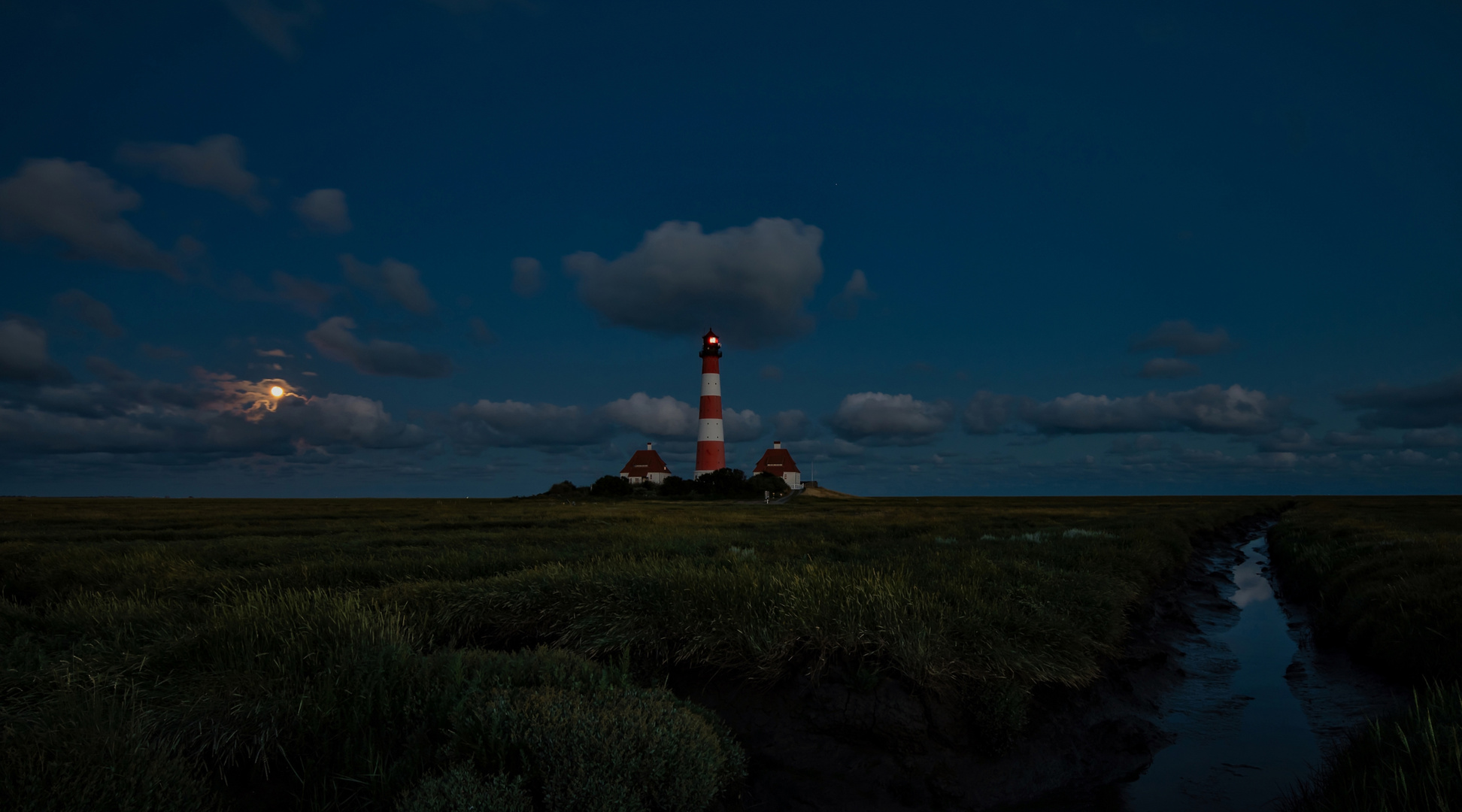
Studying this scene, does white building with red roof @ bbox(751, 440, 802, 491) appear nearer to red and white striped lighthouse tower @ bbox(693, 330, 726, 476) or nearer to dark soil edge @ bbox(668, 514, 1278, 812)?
red and white striped lighthouse tower @ bbox(693, 330, 726, 476)

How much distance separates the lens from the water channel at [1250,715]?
6.53 m

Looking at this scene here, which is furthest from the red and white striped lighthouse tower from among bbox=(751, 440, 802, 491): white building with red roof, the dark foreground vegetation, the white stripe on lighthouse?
the dark foreground vegetation

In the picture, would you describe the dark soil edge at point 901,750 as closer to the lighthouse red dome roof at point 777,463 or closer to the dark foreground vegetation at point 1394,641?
the dark foreground vegetation at point 1394,641

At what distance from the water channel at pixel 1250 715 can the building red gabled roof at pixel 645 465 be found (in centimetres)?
7663

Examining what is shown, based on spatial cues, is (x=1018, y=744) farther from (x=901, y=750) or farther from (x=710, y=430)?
(x=710, y=430)

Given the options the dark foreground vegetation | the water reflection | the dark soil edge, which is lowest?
the water reflection

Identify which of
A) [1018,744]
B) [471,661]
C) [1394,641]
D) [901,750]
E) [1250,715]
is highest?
[471,661]

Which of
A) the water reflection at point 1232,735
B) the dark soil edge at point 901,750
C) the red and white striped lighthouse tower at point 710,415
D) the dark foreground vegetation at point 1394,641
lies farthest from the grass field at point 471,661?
the red and white striped lighthouse tower at point 710,415

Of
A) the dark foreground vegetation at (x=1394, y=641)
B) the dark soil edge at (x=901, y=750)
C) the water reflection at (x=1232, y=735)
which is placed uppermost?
the dark foreground vegetation at (x=1394, y=641)

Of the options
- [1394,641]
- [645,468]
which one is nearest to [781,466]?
[645,468]

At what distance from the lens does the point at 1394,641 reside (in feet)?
32.8

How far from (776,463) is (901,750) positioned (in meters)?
83.2

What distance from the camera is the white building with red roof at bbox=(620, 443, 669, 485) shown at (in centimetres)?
8694

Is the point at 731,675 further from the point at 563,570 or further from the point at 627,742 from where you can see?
the point at 563,570
